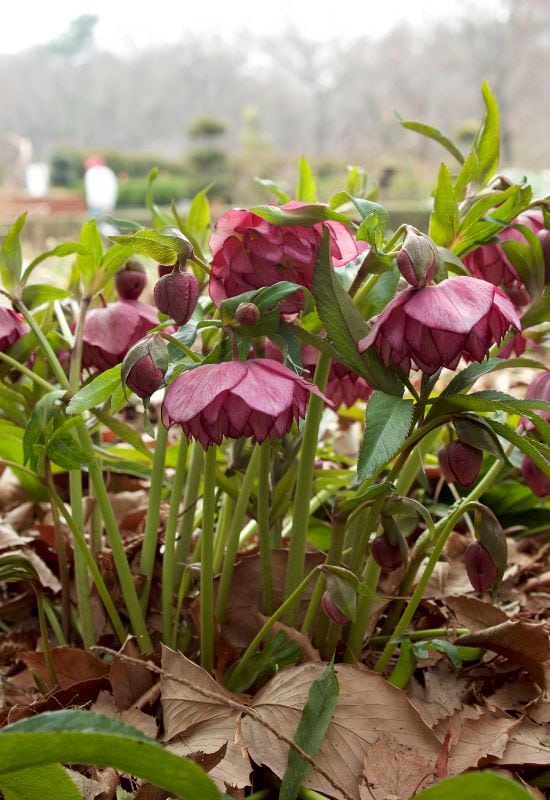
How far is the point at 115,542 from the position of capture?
57 cm

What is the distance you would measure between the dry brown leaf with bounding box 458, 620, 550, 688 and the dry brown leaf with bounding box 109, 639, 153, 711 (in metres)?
0.22

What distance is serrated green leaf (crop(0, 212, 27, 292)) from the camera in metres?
0.58

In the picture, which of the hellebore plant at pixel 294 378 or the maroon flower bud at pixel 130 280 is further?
the maroon flower bud at pixel 130 280

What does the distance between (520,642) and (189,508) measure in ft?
0.83

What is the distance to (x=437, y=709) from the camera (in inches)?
23.2

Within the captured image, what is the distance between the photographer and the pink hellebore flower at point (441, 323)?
413mm

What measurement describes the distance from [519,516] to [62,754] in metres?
0.66

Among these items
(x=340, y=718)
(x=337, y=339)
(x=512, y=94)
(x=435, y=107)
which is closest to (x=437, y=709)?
(x=340, y=718)

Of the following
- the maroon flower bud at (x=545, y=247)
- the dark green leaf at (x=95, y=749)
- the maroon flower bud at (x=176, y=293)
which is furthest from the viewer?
the maroon flower bud at (x=545, y=247)

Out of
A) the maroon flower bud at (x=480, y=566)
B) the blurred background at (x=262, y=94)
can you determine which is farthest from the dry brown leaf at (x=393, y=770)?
the blurred background at (x=262, y=94)

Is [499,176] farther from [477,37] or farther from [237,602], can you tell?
[477,37]

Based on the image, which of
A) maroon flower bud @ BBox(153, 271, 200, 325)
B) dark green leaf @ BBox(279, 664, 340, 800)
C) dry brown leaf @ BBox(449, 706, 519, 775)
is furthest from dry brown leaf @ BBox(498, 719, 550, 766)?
maroon flower bud @ BBox(153, 271, 200, 325)

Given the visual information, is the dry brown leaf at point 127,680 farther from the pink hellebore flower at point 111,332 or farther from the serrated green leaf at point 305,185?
the serrated green leaf at point 305,185

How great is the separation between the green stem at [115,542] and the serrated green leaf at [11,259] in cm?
12
